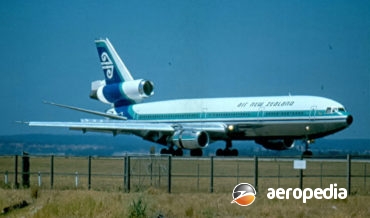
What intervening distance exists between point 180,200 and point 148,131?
37650 mm

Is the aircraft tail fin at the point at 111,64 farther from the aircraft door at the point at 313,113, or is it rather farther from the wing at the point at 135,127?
the aircraft door at the point at 313,113

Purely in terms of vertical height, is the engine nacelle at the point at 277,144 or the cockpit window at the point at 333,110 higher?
the cockpit window at the point at 333,110

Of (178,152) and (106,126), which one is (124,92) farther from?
(178,152)

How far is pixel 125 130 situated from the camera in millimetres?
62312

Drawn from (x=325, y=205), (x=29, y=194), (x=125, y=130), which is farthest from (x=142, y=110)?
(x=325, y=205)

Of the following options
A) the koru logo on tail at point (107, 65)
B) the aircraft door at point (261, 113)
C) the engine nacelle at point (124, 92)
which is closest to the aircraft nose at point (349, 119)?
the aircraft door at point (261, 113)

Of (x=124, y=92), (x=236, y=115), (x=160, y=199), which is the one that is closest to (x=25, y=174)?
(x=160, y=199)

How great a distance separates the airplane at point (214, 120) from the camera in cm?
5453

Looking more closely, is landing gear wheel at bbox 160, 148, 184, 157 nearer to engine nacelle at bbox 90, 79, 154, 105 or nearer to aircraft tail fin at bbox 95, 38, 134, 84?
engine nacelle at bbox 90, 79, 154, 105

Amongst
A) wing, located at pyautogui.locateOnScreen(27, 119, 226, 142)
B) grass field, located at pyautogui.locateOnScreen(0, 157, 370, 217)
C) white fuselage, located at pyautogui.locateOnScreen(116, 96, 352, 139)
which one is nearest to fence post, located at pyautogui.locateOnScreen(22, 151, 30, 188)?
grass field, located at pyautogui.locateOnScreen(0, 157, 370, 217)

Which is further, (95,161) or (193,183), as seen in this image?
(95,161)

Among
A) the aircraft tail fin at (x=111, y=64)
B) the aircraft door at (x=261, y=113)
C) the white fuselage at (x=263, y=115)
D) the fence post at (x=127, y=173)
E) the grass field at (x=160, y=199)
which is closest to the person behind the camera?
the grass field at (x=160, y=199)

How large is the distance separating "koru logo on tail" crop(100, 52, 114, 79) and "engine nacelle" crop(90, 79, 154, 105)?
1.03 m

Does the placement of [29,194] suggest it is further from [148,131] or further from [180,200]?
[148,131]
